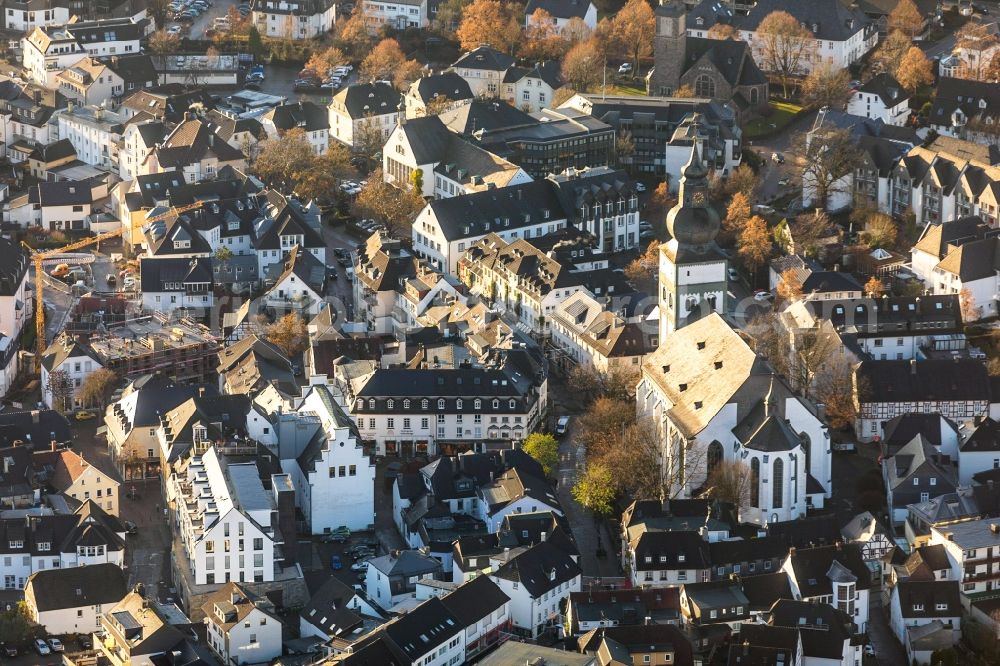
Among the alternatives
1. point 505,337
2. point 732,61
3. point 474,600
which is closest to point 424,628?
point 474,600

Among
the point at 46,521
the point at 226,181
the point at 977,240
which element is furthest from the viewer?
the point at 226,181

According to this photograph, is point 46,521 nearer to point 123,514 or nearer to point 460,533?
point 123,514

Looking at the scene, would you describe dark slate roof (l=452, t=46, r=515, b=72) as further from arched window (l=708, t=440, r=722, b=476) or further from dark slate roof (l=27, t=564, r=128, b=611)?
dark slate roof (l=27, t=564, r=128, b=611)

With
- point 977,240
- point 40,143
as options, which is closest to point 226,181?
point 40,143

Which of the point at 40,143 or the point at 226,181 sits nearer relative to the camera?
the point at 226,181

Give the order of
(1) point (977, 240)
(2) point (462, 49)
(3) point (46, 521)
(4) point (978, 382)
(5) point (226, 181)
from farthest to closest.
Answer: (2) point (462, 49) < (5) point (226, 181) < (1) point (977, 240) < (4) point (978, 382) < (3) point (46, 521)
